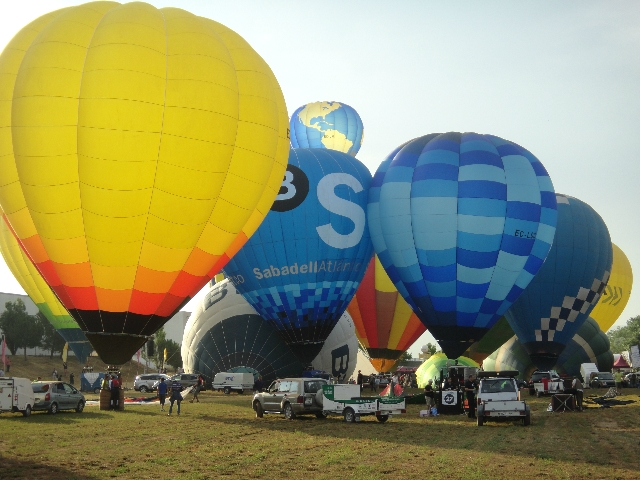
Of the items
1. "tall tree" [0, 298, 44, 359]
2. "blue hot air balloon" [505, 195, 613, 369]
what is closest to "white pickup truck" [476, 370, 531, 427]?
"blue hot air balloon" [505, 195, 613, 369]

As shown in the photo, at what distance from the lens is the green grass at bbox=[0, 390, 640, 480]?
1131 centimetres

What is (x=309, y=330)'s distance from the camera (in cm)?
2894

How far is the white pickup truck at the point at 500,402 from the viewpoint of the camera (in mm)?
19078

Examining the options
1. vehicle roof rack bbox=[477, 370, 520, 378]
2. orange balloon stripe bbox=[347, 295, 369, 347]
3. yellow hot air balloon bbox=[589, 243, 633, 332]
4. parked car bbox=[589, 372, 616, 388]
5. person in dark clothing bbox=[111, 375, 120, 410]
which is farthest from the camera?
yellow hot air balloon bbox=[589, 243, 633, 332]

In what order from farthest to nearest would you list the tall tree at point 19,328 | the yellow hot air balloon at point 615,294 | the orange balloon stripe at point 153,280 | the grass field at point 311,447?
the tall tree at point 19,328 < the yellow hot air balloon at point 615,294 < the orange balloon stripe at point 153,280 < the grass field at point 311,447

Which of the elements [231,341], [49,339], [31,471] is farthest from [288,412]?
[49,339]

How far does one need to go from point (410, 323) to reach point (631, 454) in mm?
25175

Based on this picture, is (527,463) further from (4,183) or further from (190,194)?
(4,183)

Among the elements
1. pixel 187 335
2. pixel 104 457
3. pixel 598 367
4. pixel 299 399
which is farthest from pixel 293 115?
pixel 104 457

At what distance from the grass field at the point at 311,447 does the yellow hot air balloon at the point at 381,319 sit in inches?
611

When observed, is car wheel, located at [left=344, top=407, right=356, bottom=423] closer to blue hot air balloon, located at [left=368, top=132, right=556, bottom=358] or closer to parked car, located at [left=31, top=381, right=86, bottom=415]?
blue hot air balloon, located at [left=368, top=132, right=556, bottom=358]

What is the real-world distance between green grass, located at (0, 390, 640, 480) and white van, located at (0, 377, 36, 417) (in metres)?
0.30

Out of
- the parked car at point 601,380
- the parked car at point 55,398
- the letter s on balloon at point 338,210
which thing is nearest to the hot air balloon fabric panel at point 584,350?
the parked car at point 601,380

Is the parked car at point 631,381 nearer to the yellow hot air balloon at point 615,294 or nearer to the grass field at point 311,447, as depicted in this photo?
the yellow hot air balloon at point 615,294
